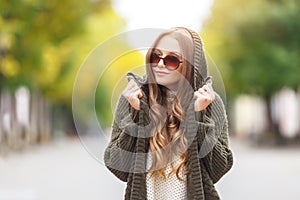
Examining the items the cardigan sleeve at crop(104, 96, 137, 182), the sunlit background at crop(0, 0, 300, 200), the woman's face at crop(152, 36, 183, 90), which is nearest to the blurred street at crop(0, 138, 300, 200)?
the sunlit background at crop(0, 0, 300, 200)

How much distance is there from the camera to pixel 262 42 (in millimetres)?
33938

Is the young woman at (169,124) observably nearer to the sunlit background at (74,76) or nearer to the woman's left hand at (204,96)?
the woman's left hand at (204,96)

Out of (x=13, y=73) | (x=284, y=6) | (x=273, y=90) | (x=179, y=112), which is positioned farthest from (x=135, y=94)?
(x=273, y=90)

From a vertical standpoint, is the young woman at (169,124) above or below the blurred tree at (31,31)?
below

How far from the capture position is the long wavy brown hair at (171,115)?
3471 millimetres

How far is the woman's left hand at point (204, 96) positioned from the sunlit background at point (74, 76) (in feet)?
32.5

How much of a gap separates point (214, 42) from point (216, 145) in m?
35.6

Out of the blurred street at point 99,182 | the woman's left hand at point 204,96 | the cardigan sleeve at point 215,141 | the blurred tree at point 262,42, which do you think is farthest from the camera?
the blurred tree at point 262,42

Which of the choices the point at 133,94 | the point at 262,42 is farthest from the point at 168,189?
the point at 262,42

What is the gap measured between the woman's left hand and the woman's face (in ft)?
0.40

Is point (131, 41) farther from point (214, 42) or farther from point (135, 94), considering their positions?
point (214, 42)

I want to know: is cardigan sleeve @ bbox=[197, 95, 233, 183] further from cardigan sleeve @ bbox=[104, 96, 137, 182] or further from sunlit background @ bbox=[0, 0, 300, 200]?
sunlit background @ bbox=[0, 0, 300, 200]

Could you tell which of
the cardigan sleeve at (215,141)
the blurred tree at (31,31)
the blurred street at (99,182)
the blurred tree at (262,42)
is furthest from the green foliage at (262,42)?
the cardigan sleeve at (215,141)

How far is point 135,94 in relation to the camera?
3.41 metres
